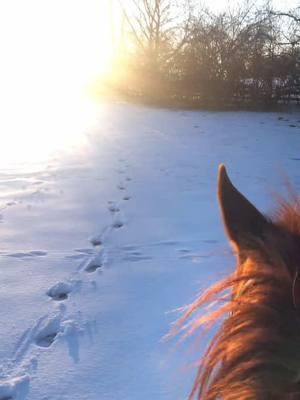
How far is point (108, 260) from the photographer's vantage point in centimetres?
384

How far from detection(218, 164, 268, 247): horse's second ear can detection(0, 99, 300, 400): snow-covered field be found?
313 millimetres

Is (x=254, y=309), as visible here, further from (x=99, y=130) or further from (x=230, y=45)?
(x=230, y=45)

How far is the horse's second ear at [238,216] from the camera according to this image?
3.10 feet

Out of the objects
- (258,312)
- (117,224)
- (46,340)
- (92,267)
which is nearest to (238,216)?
(258,312)

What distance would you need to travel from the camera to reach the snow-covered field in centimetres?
237

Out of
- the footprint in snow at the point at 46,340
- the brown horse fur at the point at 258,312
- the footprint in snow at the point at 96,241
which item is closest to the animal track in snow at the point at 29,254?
the footprint in snow at the point at 96,241

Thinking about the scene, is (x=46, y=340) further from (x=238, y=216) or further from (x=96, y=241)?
(x=238, y=216)

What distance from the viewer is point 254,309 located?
83cm

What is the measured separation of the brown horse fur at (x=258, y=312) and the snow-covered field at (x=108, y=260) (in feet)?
1.05

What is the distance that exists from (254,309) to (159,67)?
1650 cm

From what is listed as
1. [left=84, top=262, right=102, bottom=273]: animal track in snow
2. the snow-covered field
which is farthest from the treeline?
[left=84, top=262, right=102, bottom=273]: animal track in snow

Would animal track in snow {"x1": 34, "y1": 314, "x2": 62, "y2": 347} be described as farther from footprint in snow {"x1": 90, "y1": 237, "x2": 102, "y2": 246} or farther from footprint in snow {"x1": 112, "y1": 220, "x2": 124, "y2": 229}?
footprint in snow {"x1": 112, "y1": 220, "x2": 124, "y2": 229}

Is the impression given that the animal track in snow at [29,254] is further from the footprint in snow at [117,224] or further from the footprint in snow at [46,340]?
the footprint in snow at [46,340]

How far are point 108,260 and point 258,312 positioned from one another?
309cm
